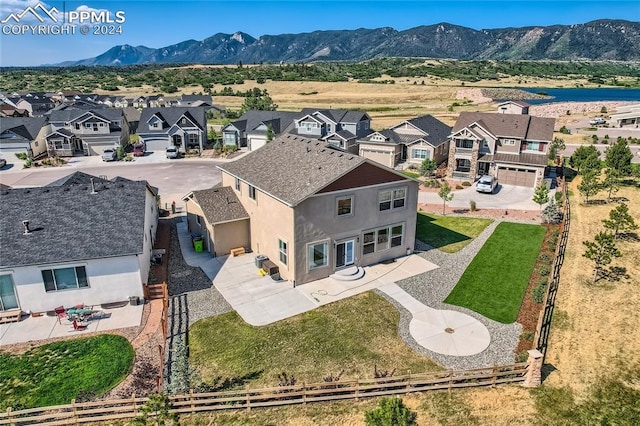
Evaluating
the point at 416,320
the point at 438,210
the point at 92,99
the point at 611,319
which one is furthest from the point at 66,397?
the point at 92,99

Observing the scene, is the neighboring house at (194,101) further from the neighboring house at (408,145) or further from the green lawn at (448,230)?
the green lawn at (448,230)

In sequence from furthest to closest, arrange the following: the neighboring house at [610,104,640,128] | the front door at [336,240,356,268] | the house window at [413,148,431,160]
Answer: the neighboring house at [610,104,640,128]
the house window at [413,148,431,160]
the front door at [336,240,356,268]

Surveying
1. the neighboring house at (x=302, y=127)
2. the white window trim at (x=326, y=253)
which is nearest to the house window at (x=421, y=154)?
the neighboring house at (x=302, y=127)

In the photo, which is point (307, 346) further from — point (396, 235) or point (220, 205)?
point (220, 205)

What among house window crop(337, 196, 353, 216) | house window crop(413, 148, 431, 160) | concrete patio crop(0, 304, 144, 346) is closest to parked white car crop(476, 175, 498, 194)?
house window crop(413, 148, 431, 160)

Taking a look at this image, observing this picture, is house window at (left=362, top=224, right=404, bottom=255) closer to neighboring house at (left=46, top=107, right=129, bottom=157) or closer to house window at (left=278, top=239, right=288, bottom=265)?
house window at (left=278, top=239, right=288, bottom=265)

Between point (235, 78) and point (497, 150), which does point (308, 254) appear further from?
point (235, 78)
